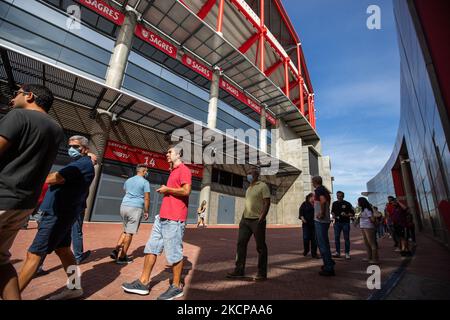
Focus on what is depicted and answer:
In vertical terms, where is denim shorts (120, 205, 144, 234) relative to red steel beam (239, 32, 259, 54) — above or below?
below

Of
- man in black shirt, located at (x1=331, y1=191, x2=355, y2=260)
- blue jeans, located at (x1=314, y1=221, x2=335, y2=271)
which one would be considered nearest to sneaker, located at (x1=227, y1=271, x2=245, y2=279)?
blue jeans, located at (x1=314, y1=221, x2=335, y2=271)

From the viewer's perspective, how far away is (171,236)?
2.42 meters

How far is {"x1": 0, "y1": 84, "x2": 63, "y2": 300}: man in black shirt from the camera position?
1456 mm

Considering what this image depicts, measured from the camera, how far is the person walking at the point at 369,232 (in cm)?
471

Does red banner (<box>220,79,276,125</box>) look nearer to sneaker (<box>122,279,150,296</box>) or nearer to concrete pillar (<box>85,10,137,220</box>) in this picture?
concrete pillar (<box>85,10,137,220</box>)

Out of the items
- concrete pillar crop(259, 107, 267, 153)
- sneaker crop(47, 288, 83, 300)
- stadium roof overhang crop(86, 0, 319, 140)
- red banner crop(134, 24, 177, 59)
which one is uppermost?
stadium roof overhang crop(86, 0, 319, 140)

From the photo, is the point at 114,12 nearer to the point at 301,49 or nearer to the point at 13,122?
the point at 13,122

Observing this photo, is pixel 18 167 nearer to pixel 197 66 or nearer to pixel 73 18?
pixel 73 18

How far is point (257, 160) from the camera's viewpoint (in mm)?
20156

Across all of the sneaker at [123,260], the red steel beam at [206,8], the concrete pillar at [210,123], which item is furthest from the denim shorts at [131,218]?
the red steel beam at [206,8]

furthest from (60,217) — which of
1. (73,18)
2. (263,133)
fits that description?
(263,133)

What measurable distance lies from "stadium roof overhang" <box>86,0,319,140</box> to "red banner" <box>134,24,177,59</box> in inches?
28.6

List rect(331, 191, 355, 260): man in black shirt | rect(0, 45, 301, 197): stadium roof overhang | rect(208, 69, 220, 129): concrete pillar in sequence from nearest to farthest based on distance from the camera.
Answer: rect(331, 191, 355, 260): man in black shirt < rect(0, 45, 301, 197): stadium roof overhang < rect(208, 69, 220, 129): concrete pillar

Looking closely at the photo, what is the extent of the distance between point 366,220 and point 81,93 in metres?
12.6
